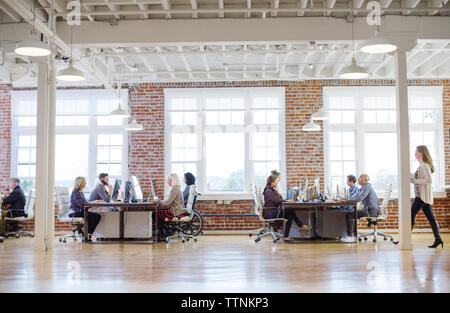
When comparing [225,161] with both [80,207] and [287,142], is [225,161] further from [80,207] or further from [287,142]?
[80,207]

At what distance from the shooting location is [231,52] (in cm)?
919

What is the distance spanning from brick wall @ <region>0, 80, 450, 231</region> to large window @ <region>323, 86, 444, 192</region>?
7.7 inches

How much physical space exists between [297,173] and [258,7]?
15.9ft

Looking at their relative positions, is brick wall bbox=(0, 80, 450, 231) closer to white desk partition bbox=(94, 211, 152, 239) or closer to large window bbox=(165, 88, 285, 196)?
large window bbox=(165, 88, 285, 196)

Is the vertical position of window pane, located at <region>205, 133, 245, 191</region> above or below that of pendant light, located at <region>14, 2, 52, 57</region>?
below

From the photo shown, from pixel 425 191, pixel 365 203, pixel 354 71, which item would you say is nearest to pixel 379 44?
pixel 354 71

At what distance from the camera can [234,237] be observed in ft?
35.2

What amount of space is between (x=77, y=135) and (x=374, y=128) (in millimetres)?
7121

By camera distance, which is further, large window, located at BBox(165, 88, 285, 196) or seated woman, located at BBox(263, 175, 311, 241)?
large window, located at BBox(165, 88, 285, 196)

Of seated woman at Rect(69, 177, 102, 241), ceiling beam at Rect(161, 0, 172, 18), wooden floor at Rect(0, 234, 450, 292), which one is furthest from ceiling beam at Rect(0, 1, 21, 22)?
wooden floor at Rect(0, 234, 450, 292)

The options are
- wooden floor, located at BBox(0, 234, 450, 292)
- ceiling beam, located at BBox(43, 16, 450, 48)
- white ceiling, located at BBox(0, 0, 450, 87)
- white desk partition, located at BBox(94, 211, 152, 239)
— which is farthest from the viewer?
white desk partition, located at BBox(94, 211, 152, 239)

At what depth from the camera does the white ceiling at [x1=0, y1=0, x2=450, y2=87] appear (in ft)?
25.0

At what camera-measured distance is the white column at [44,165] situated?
26.9 ft

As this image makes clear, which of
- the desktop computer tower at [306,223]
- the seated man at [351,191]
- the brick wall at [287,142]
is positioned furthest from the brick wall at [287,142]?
the desktop computer tower at [306,223]
